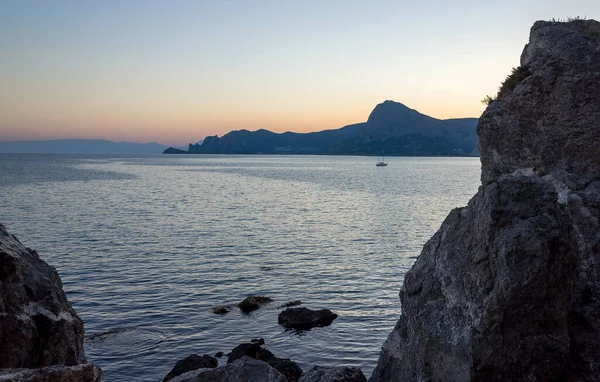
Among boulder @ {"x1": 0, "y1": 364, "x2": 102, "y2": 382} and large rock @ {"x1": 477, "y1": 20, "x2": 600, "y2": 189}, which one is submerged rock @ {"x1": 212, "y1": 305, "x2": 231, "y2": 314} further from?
boulder @ {"x1": 0, "y1": 364, "x2": 102, "y2": 382}

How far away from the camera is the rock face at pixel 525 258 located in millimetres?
11773

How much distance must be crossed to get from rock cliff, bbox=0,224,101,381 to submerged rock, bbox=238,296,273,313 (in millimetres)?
16262

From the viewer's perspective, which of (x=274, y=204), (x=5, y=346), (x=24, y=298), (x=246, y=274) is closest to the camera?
(x=5, y=346)

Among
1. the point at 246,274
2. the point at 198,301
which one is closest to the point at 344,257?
the point at 246,274

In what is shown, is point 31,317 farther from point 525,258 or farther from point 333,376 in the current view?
point 525,258

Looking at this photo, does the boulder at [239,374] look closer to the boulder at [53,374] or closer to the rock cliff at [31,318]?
the rock cliff at [31,318]

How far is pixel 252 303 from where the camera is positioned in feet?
104

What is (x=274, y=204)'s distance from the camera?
95500 millimetres

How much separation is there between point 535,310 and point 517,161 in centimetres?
616

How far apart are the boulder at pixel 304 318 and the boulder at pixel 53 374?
1949 cm

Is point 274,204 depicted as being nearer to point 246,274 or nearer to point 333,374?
point 246,274

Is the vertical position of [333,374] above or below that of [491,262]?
below

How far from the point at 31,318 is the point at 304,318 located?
17145 millimetres

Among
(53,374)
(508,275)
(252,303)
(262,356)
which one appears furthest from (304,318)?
(53,374)
